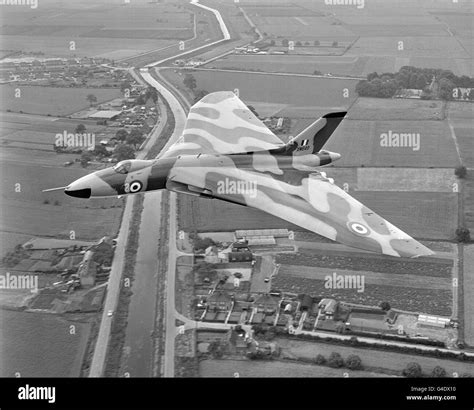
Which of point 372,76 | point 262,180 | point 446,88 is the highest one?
point 372,76

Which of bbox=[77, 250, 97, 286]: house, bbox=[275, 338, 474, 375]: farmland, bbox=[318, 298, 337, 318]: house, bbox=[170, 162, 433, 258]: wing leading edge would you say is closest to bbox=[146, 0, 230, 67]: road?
Result: bbox=[170, 162, 433, 258]: wing leading edge

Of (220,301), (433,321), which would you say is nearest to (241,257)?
(220,301)

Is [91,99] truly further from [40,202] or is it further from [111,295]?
[111,295]

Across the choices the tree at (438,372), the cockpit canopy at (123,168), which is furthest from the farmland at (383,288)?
the cockpit canopy at (123,168)

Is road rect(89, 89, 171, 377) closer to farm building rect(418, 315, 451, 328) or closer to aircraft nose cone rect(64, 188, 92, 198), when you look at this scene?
aircraft nose cone rect(64, 188, 92, 198)

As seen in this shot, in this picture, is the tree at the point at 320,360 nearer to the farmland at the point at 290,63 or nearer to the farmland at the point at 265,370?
the farmland at the point at 265,370

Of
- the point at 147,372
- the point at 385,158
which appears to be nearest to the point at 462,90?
the point at 385,158
